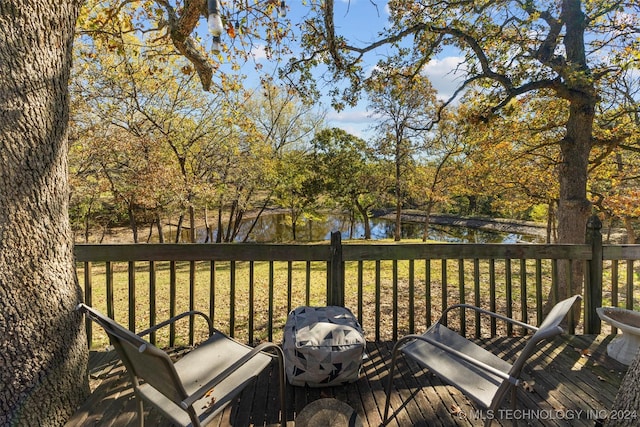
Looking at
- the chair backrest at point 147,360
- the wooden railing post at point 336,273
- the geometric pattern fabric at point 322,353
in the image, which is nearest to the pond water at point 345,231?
the wooden railing post at point 336,273

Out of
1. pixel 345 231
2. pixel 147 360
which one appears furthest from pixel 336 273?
pixel 345 231

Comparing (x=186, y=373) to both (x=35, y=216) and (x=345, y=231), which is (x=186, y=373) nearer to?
(x=35, y=216)

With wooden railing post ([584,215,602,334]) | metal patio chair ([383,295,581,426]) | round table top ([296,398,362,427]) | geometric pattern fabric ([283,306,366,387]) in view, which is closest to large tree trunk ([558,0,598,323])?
wooden railing post ([584,215,602,334])

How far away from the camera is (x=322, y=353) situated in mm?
2115

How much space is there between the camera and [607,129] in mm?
6023

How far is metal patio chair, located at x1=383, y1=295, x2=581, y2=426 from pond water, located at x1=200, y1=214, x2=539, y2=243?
1772cm

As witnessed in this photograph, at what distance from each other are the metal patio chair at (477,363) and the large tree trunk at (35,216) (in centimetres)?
195

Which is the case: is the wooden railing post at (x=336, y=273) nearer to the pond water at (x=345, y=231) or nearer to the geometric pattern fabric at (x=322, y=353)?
the geometric pattern fabric at (x=322, y=353)

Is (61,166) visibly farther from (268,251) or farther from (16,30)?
(268,251)

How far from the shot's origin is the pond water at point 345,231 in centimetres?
2053

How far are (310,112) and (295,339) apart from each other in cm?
1556

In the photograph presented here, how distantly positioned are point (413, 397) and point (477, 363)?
0.85m

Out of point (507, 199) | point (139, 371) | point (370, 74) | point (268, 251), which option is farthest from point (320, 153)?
point (139, 371)

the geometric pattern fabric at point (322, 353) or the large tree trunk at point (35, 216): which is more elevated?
the large tree trunk at point (35, 216)
